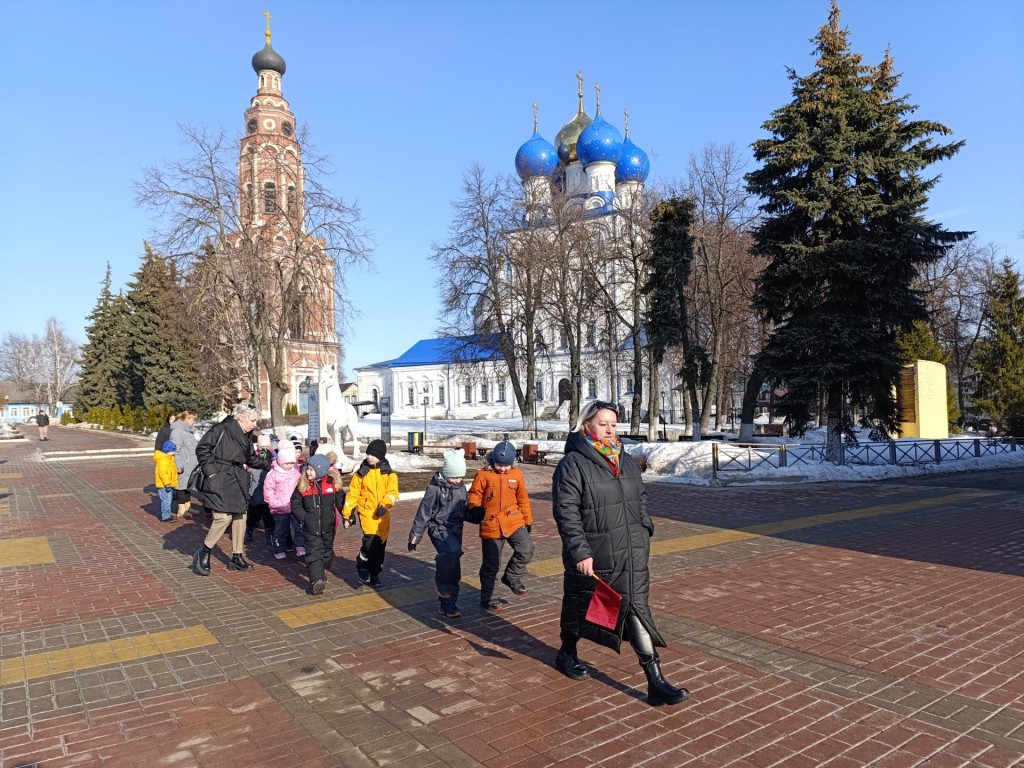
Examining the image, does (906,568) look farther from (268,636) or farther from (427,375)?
(427,375)

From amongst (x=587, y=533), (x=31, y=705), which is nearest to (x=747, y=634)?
(x=587, y=533)

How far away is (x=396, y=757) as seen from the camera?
12.3 feet

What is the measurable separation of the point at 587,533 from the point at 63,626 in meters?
4.76

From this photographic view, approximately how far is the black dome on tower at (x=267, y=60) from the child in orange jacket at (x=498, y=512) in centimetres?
5734

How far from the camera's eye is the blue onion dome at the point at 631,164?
52.4 metres

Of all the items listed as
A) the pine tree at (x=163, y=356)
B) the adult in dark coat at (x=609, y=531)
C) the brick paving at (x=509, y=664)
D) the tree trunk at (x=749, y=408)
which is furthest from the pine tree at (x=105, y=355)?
the adult in dark coat at (x=609, y=531)

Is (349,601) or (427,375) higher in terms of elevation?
(427,375)

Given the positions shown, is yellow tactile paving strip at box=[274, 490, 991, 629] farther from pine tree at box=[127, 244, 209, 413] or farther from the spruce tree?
pine tree at box=[127, 244, 209, 413]

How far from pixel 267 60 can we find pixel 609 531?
59.5m

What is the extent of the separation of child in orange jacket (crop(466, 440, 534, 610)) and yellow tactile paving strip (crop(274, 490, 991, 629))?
2.96ft

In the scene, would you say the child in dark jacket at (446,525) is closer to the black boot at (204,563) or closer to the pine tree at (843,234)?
the black boot at (204,563)

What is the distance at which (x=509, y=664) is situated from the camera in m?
5.05

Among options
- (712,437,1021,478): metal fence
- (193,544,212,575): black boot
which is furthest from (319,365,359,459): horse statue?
(193,544,212,575): black boot

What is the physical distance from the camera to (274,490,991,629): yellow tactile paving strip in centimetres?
641
